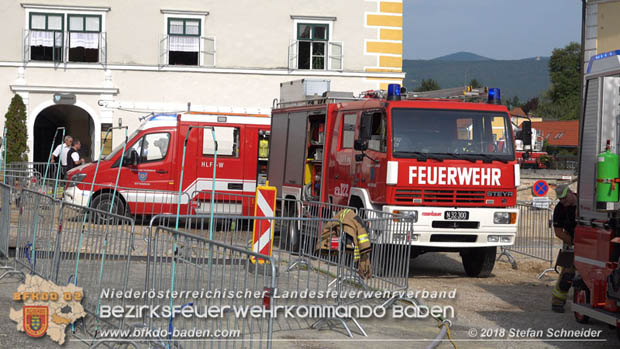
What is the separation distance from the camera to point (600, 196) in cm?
834

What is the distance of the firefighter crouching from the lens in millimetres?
9312

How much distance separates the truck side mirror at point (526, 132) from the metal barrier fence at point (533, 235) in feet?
11.1

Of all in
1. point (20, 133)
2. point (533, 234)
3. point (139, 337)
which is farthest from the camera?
point (20, 133)

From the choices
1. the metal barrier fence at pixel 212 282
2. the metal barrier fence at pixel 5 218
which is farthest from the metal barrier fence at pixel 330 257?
the metal barrier fence at pixel 5 218

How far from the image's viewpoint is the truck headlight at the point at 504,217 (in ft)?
42.8

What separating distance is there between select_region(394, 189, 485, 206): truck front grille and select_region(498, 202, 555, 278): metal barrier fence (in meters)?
3.96

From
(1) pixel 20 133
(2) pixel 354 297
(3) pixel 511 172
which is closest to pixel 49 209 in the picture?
(2) pixel 354 297

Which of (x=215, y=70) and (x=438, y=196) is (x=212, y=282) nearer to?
(x=438, y=196)

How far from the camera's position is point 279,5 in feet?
99.0

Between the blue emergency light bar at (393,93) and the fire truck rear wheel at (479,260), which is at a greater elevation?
the blue emergency light bar at (393,93)

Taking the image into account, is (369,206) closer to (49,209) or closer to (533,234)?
(49,209)

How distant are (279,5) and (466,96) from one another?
1698cm

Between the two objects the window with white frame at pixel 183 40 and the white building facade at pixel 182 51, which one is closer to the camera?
the white building facade at pixel 182 51

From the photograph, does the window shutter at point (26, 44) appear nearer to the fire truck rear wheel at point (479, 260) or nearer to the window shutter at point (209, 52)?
Result: the window shutter at point (209, 52)
